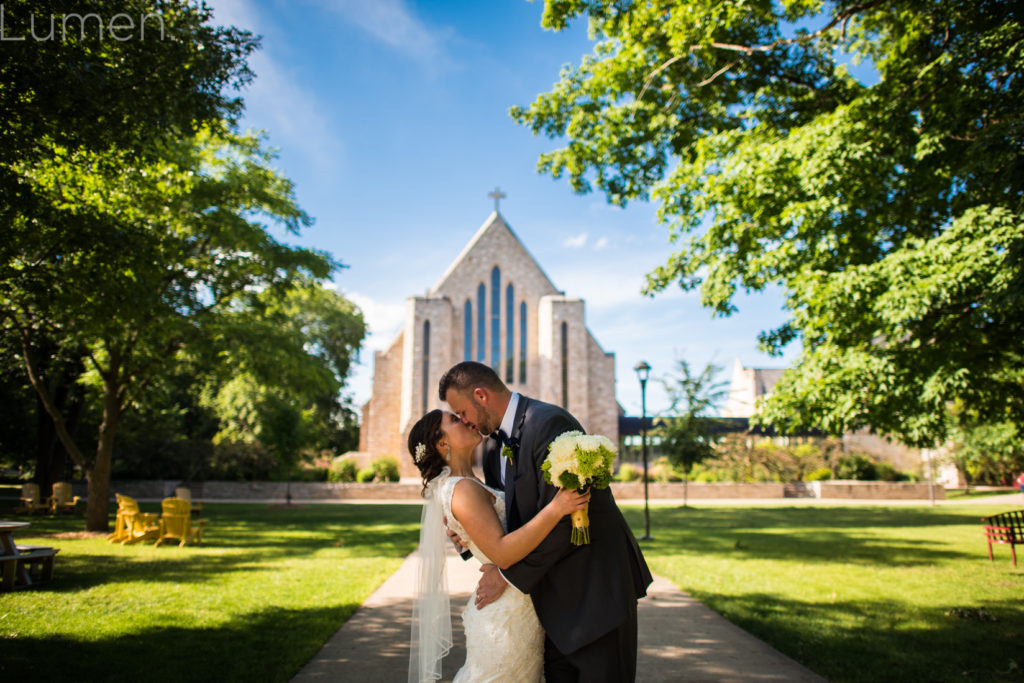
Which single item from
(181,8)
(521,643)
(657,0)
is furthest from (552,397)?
(521,643)

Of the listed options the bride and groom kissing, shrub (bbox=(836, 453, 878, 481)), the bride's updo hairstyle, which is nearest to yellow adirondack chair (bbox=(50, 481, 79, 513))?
the bride and groom kissing

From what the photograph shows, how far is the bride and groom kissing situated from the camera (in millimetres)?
2605

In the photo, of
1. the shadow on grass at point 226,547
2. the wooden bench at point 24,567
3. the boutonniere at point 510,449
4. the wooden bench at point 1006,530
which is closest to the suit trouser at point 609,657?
the boutonniere at point 510,449

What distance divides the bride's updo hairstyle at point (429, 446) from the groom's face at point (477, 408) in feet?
0.46

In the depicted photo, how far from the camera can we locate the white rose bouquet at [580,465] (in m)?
2.47

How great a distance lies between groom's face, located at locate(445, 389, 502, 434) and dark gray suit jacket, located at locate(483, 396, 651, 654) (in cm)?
22

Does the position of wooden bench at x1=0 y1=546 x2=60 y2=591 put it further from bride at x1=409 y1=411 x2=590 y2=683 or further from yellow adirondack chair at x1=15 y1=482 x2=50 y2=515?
yellow adirondack chair at x1=15 y1=482 x2=50 y2=515

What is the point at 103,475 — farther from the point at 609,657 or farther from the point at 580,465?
the point at 580,465

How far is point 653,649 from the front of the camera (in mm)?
5598

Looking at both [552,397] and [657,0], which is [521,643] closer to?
[657,0]

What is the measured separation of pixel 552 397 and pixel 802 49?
86.2ft

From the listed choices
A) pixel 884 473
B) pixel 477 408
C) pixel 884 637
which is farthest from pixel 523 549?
pixel 884 473

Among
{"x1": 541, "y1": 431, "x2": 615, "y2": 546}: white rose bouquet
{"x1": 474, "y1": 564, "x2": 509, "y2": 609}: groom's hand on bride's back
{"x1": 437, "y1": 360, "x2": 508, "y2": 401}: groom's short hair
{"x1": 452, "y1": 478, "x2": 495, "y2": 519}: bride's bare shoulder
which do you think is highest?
{"x1": 437, "y1": 360, "x2": 508, "y2": 401}: groom's short hair

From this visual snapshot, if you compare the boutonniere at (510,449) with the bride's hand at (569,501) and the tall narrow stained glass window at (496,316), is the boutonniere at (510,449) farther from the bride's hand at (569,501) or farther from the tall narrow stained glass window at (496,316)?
the tall narrow stained glass window at (496,316)
